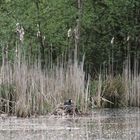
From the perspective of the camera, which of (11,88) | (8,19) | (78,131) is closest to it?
(78,131)

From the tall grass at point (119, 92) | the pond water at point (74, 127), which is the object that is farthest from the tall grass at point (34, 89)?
the tall grass at point (119, 92)

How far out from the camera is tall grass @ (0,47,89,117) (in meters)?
11.5

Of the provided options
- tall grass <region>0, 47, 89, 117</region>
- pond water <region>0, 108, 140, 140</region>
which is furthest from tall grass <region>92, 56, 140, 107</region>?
pond water <region>0, 108, 140, 140</region>

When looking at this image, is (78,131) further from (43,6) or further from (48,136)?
(43,6)

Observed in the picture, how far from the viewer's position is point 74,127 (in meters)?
9.36

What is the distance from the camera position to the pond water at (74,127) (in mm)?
8055

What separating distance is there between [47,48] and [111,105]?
231 inches

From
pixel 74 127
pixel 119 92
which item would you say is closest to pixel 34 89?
pixel 74 127

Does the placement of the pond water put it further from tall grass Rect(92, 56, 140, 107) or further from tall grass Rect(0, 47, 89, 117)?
tall grass Rect(92, 56, 140, 107)

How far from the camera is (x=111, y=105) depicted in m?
14.9

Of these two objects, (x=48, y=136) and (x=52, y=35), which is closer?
(x=48, y=136)

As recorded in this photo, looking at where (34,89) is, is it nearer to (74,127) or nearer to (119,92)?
(74,127)

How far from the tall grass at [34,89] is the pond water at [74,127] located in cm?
39

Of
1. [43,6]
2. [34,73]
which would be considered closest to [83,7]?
[43,6]
